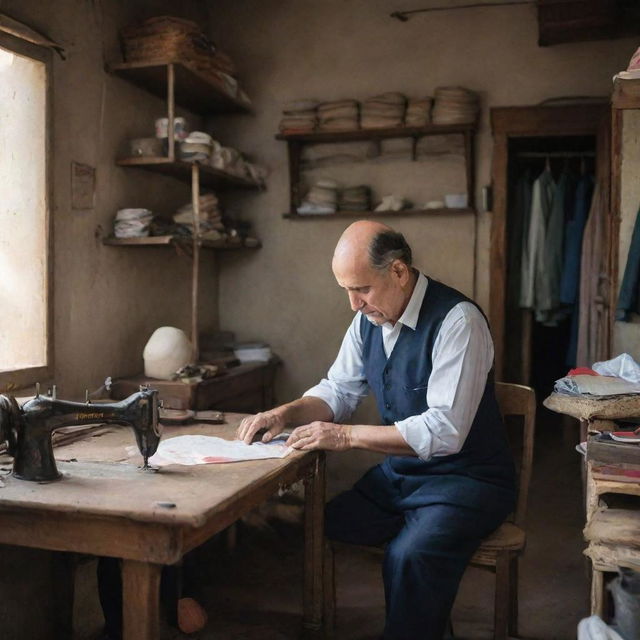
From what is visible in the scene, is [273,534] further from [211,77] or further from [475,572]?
[211,77]

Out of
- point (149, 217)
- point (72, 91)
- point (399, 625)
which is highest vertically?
point (72, 91)

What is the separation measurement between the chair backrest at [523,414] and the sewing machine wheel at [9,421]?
1638 mm

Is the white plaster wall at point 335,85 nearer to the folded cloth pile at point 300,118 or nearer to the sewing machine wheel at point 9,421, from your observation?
the folded cloth pile at point 300,118

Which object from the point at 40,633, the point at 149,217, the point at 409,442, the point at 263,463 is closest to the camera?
the point at 263,463

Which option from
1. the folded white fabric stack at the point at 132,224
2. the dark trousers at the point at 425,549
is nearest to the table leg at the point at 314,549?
the dark trousers at the point at 425,549

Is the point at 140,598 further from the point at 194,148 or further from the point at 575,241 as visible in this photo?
the point at 575,241

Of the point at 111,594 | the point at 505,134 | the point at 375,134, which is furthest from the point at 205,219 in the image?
the point at 111,594

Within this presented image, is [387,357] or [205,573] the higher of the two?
[387,357]

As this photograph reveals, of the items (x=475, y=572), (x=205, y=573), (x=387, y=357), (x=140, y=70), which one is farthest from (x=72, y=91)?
(x=475, y=572)

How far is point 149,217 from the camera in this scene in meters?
3.80

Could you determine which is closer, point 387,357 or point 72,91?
point 387,357

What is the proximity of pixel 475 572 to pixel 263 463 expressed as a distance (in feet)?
6.01

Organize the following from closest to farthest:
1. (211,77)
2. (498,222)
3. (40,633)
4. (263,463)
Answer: (263,463), (40,633), (211,77), (498,222)

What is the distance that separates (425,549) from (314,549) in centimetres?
54
